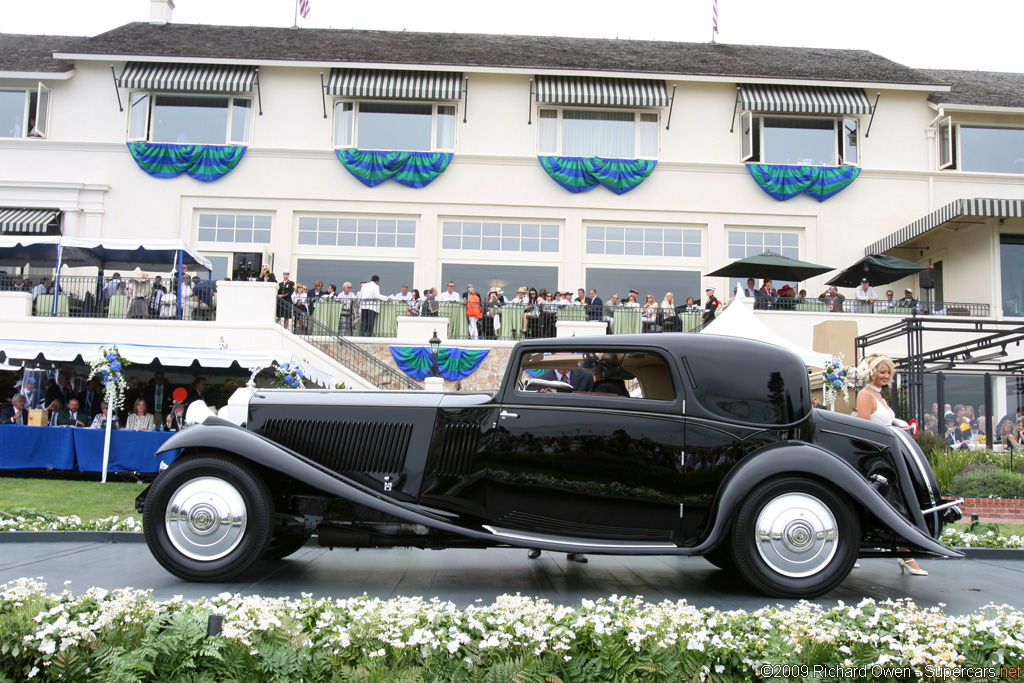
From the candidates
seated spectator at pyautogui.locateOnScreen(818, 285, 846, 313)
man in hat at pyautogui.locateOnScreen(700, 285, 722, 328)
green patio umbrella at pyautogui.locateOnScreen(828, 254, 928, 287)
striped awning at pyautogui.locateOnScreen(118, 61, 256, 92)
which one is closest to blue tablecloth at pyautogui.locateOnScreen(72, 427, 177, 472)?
man in hat at pyautogui.locateOnScreen(700, 285, 722, 328)

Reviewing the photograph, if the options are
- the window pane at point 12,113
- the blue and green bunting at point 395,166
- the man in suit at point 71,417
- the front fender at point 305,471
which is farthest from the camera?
the window pane at point 12,113

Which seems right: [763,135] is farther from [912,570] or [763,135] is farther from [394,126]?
[912,570]

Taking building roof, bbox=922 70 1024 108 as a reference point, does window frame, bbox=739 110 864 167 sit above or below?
below

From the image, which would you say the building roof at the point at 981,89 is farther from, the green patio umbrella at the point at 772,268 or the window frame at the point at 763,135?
the green patio umbrella at the point at 772,268

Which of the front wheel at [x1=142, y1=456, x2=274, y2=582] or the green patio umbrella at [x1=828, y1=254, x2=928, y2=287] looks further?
the green patio umbrella at [x1=828, y1=254, x2=928, y2=287]

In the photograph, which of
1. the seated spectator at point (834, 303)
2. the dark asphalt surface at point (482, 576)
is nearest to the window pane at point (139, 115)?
the dark asphalt surface at point (482, 576)

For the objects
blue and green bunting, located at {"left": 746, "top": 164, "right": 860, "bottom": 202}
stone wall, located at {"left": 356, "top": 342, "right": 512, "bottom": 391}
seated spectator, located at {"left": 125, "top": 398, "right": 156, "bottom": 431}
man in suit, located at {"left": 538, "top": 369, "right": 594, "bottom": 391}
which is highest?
blue and green bunting, located at {"left": 746, "top": 164, "right": 860, "bottom": 202}

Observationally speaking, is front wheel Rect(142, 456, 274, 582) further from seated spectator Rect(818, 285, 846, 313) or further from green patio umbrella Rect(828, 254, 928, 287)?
seated spectator Rect(818, 285, 846, 313)

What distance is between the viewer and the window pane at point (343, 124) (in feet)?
81.9

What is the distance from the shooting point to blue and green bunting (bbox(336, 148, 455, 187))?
2444cm

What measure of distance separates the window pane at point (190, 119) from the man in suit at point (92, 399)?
11.0 m

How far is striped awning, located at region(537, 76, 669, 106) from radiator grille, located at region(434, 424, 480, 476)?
69.3 feet

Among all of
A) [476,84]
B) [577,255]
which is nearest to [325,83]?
[476,84]

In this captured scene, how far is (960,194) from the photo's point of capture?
25.1 m
